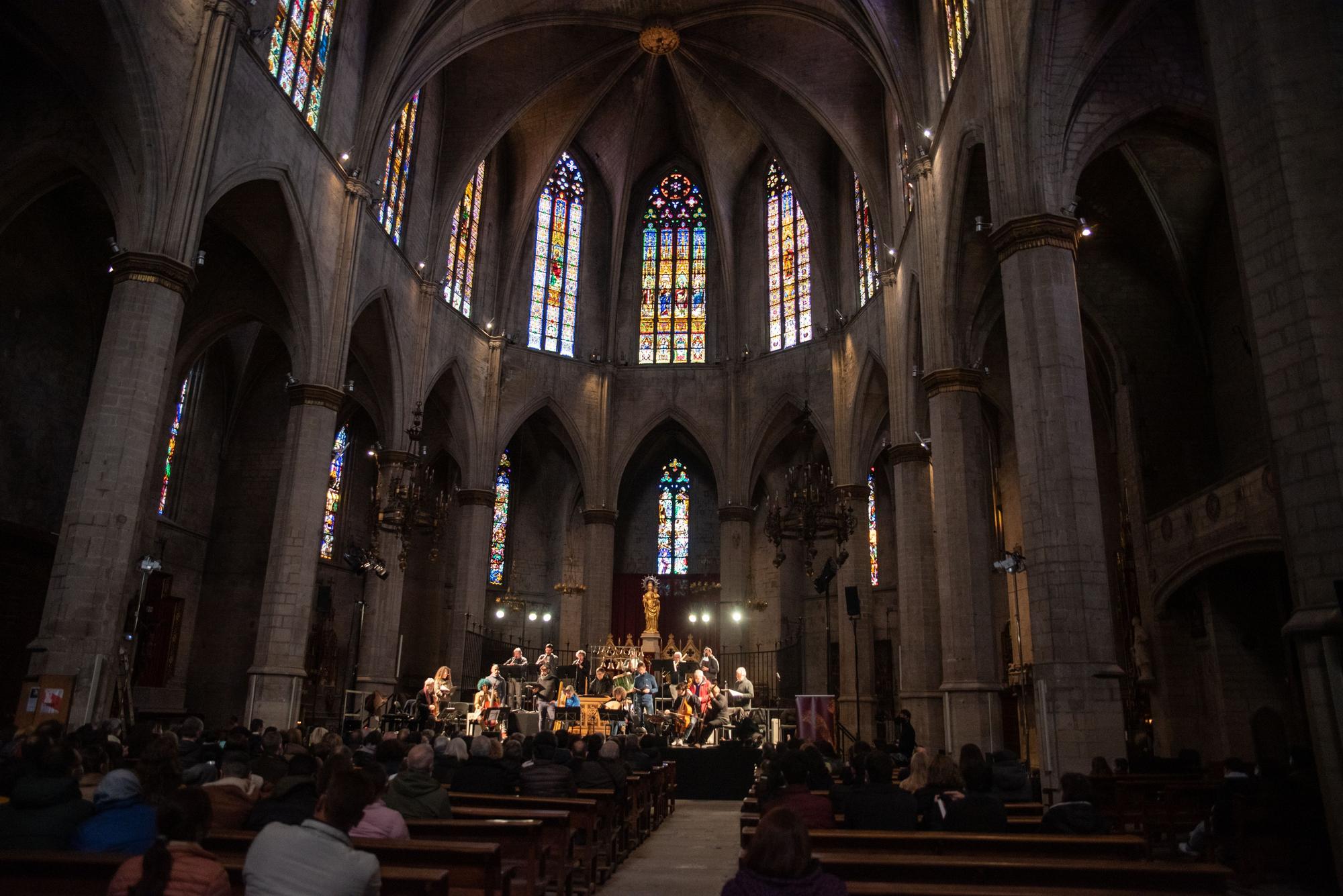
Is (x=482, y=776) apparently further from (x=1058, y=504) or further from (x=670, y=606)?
(x=670, y=606)

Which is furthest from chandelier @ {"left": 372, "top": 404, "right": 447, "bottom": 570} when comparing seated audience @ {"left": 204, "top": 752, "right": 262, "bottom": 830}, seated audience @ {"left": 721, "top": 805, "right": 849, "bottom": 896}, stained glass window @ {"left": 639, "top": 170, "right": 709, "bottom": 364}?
seated audience @ {"left": 721, "top": 805, "right": 849, "bottom": 896}

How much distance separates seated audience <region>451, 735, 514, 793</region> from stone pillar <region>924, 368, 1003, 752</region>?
9.76 m

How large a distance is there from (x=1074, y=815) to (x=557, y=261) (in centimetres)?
2730

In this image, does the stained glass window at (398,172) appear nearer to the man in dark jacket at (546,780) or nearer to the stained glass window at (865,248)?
the stained glass window at (865,248)

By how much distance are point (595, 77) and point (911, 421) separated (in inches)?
601

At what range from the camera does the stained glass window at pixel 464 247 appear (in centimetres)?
2678

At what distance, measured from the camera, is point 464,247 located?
27.7 meters

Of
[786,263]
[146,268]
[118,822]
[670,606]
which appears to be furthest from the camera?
[670,606]

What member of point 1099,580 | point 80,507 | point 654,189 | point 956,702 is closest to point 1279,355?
point 1099,580

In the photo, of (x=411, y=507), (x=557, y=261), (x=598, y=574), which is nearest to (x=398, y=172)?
(x=557, y=261)

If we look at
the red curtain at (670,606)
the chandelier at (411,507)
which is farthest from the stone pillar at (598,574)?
the chandelier at (411,507)

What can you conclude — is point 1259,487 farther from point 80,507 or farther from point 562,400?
point 562,400

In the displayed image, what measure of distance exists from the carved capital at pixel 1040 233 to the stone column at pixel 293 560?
1320 cm

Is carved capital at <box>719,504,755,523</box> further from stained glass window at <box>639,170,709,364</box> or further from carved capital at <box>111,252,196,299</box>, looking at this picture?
carved capital at <box>111,252,196,299</box>
